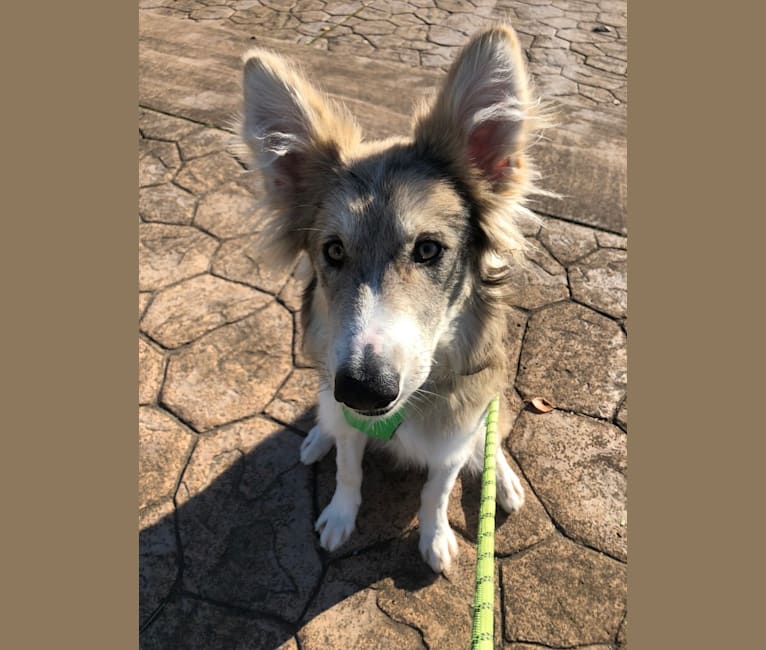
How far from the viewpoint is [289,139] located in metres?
2.76

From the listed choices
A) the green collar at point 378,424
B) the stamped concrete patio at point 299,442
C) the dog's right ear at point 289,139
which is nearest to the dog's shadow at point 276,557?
the stamped concrete patio at point 299,442

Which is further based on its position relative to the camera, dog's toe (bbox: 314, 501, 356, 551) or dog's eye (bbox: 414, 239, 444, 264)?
dog's toe (bbox: 314, 501, 356, 551)

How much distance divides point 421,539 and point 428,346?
1404mm

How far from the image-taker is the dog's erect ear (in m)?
2.41

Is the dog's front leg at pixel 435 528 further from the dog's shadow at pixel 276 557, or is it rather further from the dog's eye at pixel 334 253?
the dog's eye at pixel 334 253

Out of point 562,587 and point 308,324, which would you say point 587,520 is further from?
point 308,324

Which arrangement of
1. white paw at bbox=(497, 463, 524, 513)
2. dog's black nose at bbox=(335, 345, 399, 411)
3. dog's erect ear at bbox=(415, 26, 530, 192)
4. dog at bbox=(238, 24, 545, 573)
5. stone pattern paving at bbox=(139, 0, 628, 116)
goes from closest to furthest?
dog's black nose at bbox=(335, 345, 399, 411)
dog at bbox=(238, 24, 545, 573)
dog's erect ear at bbox=(415, 26, 530, 192)
white paw at bbox=(497, 463, 524, 513)
stone pattern paving at bbox=(139, 0, 628, 116)

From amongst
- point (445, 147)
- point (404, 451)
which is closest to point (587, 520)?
point (404, 451)

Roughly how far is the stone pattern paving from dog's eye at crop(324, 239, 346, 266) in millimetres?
Answer: 6077

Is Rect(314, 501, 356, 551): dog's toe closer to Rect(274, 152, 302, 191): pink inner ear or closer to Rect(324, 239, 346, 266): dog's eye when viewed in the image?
Rect(324, 239, 346, 266): dog's eye

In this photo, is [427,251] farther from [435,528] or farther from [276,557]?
[276,557]

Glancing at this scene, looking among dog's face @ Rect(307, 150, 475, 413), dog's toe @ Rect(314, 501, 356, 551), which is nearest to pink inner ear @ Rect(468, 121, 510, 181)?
dog's face @ Rect(307, 150, 475, 413)

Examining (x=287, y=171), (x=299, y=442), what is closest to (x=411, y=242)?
(x=287, y=171)

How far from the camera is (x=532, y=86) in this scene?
2.58 metres
